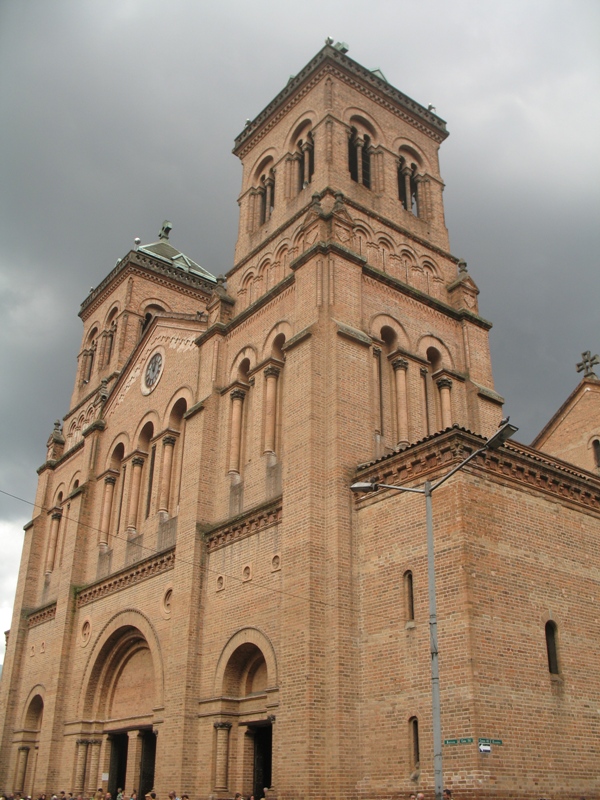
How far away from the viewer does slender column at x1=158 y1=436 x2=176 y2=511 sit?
28.7 m

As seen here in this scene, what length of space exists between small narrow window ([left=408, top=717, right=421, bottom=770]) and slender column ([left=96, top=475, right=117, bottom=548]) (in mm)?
17821

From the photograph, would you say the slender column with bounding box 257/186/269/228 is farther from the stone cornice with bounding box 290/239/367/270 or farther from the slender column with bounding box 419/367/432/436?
the slender column with bounding box 419/367/432/436

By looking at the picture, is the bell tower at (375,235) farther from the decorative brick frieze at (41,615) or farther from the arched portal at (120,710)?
the decorative brick frieze at (41,615)

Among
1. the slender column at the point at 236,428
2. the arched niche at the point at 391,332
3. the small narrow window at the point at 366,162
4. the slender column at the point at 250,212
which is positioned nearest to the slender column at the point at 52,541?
the slender column at the point at 236,428

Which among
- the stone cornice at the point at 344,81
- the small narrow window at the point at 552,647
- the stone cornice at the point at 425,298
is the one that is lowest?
the small narrow window at the point at 552,647

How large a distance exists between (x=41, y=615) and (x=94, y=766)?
859cm

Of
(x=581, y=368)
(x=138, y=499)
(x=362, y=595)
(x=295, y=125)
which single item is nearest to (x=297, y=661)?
(x=362, y=595)

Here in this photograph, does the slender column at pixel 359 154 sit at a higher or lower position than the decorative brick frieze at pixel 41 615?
higher

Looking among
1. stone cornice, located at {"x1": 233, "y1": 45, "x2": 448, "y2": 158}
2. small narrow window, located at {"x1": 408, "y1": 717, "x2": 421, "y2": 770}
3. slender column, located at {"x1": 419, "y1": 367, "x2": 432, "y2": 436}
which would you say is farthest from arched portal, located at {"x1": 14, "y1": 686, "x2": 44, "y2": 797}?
stone cornice, located at {"x1": 233, "y1": 45, "x2": 448, "y2": 158}

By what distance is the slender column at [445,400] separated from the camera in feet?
84.3

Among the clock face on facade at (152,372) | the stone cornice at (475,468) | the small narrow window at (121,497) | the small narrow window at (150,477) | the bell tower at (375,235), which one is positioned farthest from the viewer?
the clock face on facade at (152,372)

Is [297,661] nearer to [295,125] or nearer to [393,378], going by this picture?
[393,378]

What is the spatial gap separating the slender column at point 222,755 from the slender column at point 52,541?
17.4 metres

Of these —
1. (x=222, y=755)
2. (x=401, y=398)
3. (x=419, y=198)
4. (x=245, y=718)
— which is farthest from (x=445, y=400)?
(x=222, y=755)
